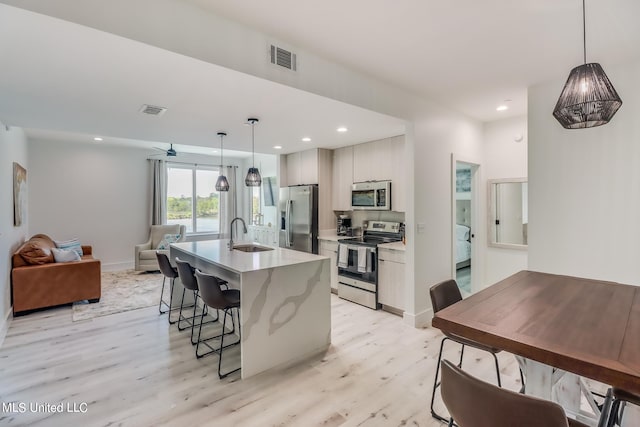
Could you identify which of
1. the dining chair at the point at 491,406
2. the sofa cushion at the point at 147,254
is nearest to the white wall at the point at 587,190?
the dining chair at the point at 491,406

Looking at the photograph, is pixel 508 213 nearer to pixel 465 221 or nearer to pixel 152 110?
pixel 465 221

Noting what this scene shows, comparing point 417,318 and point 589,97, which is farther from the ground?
point 589,97

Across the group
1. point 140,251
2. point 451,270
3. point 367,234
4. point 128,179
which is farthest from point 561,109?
point 128,179

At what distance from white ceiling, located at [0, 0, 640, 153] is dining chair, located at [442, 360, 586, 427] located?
81.1 inches

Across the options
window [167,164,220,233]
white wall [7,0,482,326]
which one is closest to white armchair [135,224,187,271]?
window [167,164,220,233]

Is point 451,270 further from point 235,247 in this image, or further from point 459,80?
point 235,247

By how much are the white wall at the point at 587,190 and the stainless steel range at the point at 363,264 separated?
1780mm

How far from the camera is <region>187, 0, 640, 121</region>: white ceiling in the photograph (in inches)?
76.0

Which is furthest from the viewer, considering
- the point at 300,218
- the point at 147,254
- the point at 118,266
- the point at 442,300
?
the point at 118,266

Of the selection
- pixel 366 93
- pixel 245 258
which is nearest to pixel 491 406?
pixel 245 258

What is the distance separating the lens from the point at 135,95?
103 inches

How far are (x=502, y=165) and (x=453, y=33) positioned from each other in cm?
280

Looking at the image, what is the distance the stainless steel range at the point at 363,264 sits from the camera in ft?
13.5

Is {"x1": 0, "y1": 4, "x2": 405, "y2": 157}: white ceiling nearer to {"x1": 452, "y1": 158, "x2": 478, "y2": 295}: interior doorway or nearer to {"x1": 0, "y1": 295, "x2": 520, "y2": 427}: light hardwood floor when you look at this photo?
{"x1": 452, "y1": 158, "x2": 478, "y2": 295}: interior doorway
